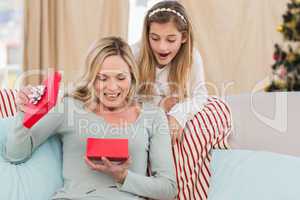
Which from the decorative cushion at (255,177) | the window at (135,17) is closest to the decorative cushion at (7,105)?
the decorative cushion at (255,177)

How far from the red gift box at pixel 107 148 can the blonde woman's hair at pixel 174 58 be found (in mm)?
398

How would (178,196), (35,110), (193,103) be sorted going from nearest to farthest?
1. (35,110)
2. (178,196)
3. (193,103)

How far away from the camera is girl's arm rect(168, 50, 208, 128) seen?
1972mm

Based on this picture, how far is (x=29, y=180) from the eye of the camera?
178cm

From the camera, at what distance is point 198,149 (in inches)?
76.8

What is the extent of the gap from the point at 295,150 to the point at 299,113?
17 centimetres

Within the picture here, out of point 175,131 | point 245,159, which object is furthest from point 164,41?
point 245,159

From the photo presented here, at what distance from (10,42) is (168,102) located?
5.20 ft

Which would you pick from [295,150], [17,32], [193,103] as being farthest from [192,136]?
[17,32]

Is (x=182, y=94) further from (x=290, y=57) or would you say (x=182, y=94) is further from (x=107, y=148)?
(x=290, y=57)

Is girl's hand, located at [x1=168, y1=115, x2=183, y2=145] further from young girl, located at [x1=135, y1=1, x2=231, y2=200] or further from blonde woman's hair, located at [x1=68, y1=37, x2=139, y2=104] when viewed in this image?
blonde woman's hair, located at [x1=68, y1=37, x2=139, y2=104]

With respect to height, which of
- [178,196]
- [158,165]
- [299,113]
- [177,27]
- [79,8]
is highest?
[79,8]

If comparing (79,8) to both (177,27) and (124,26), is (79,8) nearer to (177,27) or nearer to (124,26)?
(124,26)

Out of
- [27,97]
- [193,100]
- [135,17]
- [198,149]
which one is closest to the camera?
[27,97]
